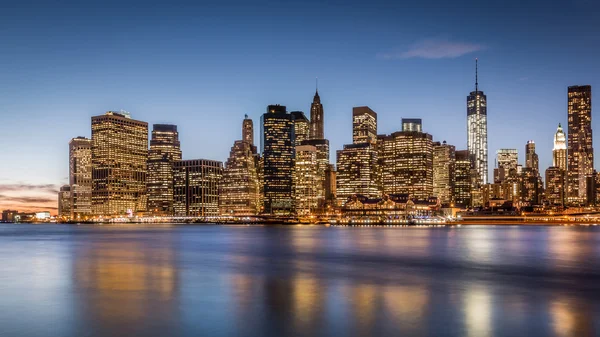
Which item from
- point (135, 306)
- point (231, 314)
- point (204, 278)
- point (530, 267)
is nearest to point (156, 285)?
point (204, 278)

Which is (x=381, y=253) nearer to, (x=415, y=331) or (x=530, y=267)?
(x=530, y=267)

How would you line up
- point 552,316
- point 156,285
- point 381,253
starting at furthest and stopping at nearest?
point 381,253, point 156,285, point 552,316

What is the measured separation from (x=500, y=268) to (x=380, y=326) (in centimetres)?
2903

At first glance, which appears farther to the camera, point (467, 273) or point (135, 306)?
point (467, 273)

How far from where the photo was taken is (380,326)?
22.5m

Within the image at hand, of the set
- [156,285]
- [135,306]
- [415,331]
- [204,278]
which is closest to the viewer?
[415,331]

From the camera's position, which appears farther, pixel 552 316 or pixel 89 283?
pixel 89 283

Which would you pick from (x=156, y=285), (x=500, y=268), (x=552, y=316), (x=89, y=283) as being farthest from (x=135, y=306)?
(x=500, y=268)

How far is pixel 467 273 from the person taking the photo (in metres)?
43.4

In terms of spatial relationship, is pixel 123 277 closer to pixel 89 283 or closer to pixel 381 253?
pixel 89 283

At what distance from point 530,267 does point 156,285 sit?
107 feet

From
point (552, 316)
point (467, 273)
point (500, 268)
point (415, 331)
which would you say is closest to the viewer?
point (415, 331)

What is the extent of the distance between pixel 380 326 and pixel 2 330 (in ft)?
51.0

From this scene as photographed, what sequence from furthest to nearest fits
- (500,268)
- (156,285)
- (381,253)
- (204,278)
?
(381,253), (500,268), (204,278), (156,285)
